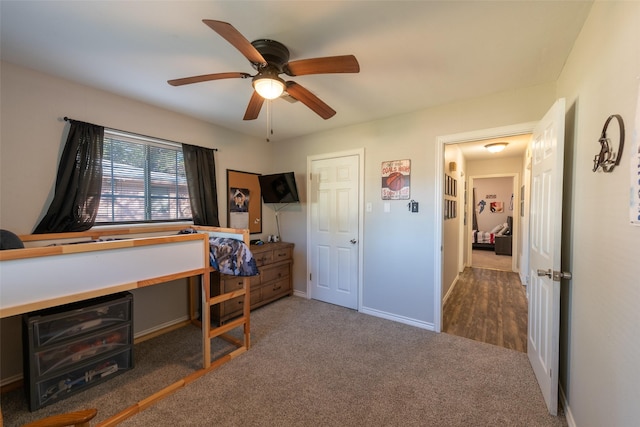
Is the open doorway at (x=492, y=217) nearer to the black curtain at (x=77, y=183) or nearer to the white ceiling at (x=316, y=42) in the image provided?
the white ceiling at (x=316, y=42)

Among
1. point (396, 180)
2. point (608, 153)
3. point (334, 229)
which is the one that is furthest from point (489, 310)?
point (608, 153)

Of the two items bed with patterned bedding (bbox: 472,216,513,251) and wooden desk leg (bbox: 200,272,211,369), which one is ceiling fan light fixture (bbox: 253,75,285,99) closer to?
wooden desk leg (bbox: 200,272,211,369)

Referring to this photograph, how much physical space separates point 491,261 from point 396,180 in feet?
16.9

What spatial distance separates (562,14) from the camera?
1452mm

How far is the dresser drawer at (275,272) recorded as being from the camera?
3.51 m

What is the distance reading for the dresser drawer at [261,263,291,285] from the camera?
138 inches

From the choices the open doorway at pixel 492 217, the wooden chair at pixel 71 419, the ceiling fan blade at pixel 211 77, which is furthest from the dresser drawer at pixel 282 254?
the open doorway at pixel 492 217

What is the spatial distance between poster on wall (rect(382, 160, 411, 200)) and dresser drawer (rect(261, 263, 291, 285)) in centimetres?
179

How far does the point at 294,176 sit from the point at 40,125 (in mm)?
2623

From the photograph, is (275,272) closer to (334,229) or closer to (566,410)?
(334,229)

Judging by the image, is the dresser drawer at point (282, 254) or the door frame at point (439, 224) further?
the dresser drawer at point (282, 254)

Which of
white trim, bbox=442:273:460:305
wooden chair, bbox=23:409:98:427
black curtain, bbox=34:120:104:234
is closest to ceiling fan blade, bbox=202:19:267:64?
wooden chair, bbox=23:409:98:427

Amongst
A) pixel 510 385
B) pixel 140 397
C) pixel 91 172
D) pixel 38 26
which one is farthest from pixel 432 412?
pixel 38 26

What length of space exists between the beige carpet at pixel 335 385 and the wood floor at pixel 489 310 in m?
0.25
